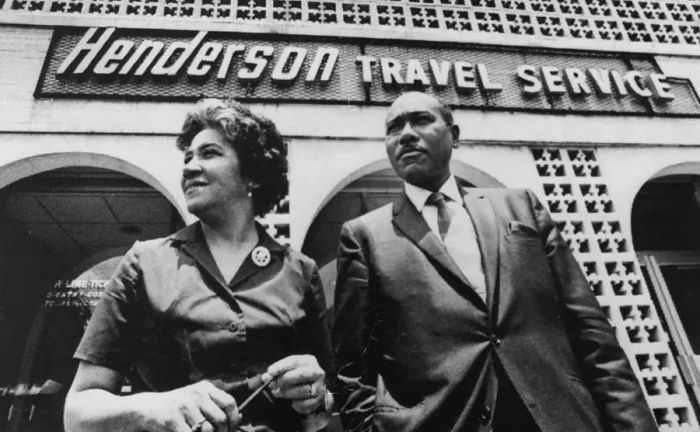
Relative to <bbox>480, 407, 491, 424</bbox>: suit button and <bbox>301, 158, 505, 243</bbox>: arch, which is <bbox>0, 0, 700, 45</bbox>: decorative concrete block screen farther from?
<bbox>480, 407, 491, 424</bbox>: suit button

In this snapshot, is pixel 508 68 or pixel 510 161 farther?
pixel 508 68

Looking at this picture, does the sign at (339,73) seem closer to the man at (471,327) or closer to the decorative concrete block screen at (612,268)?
the decorative concrete block screen at (612,268)

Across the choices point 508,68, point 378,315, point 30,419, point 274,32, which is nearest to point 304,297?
point 378,315

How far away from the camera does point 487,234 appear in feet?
7.22

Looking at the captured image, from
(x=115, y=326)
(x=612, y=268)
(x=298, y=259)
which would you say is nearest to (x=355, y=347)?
(x=298, y=259)

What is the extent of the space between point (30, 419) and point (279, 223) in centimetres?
480

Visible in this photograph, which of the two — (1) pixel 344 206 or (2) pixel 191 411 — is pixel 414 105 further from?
(1) pixel 344 206

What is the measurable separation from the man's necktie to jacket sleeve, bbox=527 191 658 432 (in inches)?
18.8

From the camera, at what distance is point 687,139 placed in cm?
565

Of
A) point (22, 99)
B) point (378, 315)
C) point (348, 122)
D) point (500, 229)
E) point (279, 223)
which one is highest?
point (22, 99)

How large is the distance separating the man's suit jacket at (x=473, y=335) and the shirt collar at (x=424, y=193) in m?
0.07

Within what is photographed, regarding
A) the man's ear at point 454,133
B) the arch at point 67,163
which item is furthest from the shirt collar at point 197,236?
the arch at point 67,163

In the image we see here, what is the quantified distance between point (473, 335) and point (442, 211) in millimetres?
721

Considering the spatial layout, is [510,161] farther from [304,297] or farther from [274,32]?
[304,297]
